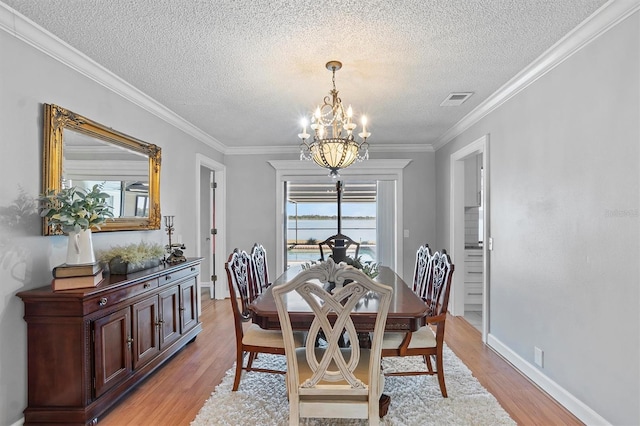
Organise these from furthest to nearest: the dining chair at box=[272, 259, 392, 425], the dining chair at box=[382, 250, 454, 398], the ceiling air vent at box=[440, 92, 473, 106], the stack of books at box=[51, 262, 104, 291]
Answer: the ceiling air vent at box=[440, 92, 473, 106] → the dining chair at box=[382, 250, 454, 398] → the stack of books at box=[51, 262, 104, 291] → the dining chair at box=[272, 259, 392, 425]

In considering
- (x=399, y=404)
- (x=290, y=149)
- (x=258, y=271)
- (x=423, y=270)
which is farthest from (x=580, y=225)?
(x=290, y=149)

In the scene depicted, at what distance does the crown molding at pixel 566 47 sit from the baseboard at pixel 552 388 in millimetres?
2174

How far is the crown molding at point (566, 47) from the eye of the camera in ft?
6.13

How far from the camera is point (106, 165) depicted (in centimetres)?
282

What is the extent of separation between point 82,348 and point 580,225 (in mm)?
3057

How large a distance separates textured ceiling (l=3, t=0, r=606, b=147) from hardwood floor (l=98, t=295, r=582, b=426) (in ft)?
7.72

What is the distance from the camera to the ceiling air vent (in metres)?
Result: 3.25

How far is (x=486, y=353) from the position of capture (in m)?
3.31

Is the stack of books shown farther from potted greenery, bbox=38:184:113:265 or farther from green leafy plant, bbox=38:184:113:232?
green leafy plant, bbox=38:184:113:232

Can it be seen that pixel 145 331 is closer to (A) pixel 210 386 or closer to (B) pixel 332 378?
(A) pixel 210 386

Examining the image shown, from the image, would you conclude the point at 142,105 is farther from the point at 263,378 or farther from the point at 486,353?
the point at 486,353

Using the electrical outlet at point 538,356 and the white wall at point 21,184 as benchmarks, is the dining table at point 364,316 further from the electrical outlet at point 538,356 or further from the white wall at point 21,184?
the white wall at point 21,184

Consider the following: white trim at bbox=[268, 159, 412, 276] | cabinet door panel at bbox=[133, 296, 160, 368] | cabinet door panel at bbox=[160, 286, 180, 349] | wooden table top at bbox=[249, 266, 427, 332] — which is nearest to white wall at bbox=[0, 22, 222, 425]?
cabinet door panel at bbox=[133, 296, 160, 368]

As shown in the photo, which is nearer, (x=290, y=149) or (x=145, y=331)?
(x=145, y=331)
